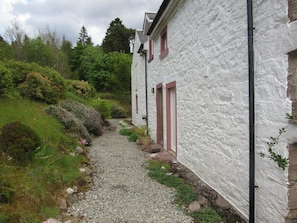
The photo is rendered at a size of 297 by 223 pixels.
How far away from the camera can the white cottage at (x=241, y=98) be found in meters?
2.80

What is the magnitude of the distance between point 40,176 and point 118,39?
154 feet

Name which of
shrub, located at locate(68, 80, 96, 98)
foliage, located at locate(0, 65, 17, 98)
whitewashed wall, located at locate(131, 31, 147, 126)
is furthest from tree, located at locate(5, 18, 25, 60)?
foliage, located at locate(0, 65, 17, 98)

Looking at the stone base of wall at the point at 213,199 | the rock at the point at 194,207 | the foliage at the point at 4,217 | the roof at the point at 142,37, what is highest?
the roof at the point at 142,37

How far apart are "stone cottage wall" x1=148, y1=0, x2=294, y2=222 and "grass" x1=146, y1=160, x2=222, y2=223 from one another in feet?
1.37

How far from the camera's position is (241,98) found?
12.1 feet

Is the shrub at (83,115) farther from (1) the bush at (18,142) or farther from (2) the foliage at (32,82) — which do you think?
(1) the bush at (18,142)

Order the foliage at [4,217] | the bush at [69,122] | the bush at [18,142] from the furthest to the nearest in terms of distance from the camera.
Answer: the bush at [69,122], the bush at [18,142], the foliage at [4,217]

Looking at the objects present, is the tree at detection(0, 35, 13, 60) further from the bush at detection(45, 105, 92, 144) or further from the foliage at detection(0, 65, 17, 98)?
the bush at detection(45, 105, 92, 144)

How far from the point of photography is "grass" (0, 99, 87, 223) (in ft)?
12.4

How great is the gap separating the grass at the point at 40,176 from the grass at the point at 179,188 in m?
1.96

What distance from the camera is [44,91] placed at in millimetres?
10617

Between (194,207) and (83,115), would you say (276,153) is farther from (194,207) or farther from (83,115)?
(83,115)

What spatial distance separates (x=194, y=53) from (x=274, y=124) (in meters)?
3.07

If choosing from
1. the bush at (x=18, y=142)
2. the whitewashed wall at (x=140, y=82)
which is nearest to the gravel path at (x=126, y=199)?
the bush at (x=18, y=142)
